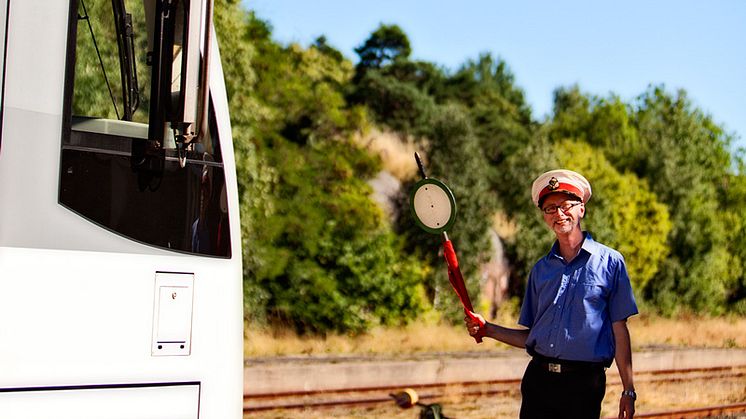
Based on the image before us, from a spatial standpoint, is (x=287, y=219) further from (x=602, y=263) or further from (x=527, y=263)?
(x=602, y=263)

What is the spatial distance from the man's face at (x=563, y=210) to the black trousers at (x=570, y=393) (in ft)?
2.16

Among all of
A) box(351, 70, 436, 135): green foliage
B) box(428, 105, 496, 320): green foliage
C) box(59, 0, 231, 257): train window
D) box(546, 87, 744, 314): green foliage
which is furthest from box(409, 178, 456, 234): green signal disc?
box(351, 70, 436, 135): green foliage

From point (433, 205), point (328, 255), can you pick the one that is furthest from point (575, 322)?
point (328, 255)

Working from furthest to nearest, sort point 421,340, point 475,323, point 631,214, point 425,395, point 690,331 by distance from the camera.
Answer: point 631,214
point 690,331
point 421,340
point 425,395
point 475,323

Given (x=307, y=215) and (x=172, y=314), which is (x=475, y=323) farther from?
(x=307, y=215)

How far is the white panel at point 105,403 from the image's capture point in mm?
3172

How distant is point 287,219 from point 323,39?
43.1 feet

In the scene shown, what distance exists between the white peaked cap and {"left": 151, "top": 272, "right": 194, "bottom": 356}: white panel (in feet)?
5.49

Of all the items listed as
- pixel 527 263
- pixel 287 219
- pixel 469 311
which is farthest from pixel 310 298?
pixel 469 311

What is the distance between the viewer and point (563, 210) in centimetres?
434

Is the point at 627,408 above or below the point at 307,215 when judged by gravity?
below

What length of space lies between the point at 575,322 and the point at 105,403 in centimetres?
213

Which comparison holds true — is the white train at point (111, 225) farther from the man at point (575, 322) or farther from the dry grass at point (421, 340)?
the dry grass at point (421, 340)

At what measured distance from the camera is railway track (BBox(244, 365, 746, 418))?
10.2 meters
